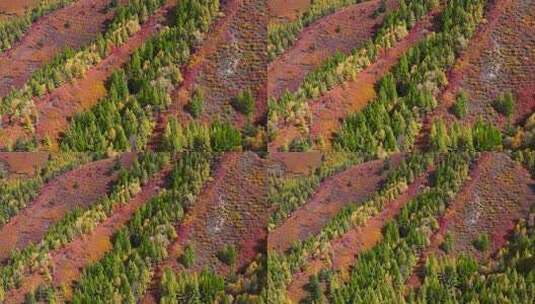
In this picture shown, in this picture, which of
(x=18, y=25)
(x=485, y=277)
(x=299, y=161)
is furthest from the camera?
(x=18, y=25)

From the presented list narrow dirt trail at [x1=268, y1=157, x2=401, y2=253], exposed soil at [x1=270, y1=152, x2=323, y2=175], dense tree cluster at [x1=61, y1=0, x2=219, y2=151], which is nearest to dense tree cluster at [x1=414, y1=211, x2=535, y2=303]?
narrow dirt trail at [x1=268, y1=157, x2=401, y2=253]

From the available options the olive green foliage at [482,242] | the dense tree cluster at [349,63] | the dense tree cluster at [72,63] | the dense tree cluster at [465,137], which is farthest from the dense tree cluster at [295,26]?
the olive green foliage at [482,242]

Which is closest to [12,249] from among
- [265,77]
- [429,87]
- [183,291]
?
[183,291]

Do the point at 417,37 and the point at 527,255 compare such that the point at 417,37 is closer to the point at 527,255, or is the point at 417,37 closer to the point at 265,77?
the point at 265,77

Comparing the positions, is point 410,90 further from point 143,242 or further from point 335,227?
point 143,242

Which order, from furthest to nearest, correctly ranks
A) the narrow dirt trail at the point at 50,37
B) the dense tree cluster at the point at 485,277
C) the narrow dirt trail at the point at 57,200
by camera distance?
the narrow dirt trail at the point at 50,37 → the narrow dirt trail at the point at 57,200 → the dense tree cluster at the point at 485,277

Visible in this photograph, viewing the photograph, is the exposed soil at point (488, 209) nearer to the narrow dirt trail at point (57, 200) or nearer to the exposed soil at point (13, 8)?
the narrow dirt trail at point (57, 200)

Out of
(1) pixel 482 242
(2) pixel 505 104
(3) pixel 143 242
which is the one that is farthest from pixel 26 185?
(2) pixel 505 104
